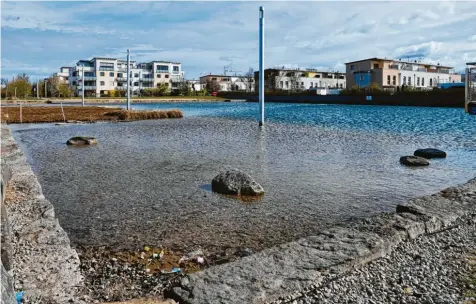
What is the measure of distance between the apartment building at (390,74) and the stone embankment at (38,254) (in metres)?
84.1

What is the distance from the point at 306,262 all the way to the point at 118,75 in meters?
117

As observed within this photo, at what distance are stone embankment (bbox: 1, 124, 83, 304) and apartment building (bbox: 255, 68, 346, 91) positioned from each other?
102 metres

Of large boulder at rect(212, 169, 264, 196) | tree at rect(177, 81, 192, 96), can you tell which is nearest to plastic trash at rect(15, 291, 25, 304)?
large boulder at rect(212, 169, 264, 196)

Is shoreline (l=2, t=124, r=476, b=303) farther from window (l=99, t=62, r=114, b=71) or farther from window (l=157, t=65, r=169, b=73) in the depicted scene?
window (l=157, t=65, r=169, b=73)

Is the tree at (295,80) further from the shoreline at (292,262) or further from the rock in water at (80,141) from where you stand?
the shoreline at (292,262)

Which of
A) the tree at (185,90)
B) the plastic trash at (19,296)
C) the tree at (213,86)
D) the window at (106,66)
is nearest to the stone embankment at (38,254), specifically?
the plastic trash at (19,296)

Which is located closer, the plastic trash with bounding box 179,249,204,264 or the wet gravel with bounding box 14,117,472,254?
the plastic trash with bounding box 179,249,204,264

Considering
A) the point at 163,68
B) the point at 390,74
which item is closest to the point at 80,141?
the point at 390,74

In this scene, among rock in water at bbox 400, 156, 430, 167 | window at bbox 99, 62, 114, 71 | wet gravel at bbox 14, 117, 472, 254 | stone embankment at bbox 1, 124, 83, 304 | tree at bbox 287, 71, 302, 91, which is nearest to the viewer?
stone embankment at bbox 1, 124, 83, 304

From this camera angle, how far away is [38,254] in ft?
15.1

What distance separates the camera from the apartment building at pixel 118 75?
360ft

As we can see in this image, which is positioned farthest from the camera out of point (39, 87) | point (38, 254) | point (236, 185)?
point (39, 87)

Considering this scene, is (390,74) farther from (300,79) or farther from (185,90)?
(185,90)

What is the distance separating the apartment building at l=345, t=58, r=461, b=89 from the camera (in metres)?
87.5
